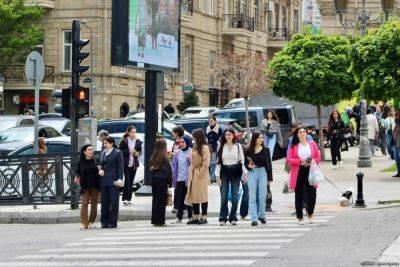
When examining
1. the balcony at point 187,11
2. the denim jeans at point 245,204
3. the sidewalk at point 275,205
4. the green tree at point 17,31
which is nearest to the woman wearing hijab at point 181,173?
the denim jeans at point 245,204

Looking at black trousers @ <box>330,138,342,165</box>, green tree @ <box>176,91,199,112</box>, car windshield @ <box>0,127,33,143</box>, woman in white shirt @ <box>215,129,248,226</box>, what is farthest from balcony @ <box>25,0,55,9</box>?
woman in white shirt @ <box>215,129,248,226</box>

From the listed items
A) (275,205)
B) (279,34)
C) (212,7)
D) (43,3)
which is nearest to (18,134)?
(275,205)

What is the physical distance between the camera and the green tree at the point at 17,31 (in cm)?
5797

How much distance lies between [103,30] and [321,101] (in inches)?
849

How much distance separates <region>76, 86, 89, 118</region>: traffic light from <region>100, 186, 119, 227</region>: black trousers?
11.0ft

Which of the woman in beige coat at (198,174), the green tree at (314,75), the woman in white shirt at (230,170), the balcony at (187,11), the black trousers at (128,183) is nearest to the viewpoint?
the woman in white shirt at (230,170)

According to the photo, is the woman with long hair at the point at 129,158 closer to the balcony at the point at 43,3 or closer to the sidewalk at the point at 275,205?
the sidewalk at the point at 275,205

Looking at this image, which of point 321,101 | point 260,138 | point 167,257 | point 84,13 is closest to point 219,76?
point 84,13

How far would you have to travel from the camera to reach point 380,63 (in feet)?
105

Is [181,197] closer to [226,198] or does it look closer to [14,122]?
[226,198]

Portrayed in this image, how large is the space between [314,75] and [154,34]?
12.9 meters

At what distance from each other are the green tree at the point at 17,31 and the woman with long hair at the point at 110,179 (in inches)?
1407

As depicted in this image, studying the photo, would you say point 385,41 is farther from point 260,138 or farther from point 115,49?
point 260,138

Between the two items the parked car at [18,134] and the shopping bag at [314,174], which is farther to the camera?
the parked car at [18,134]
